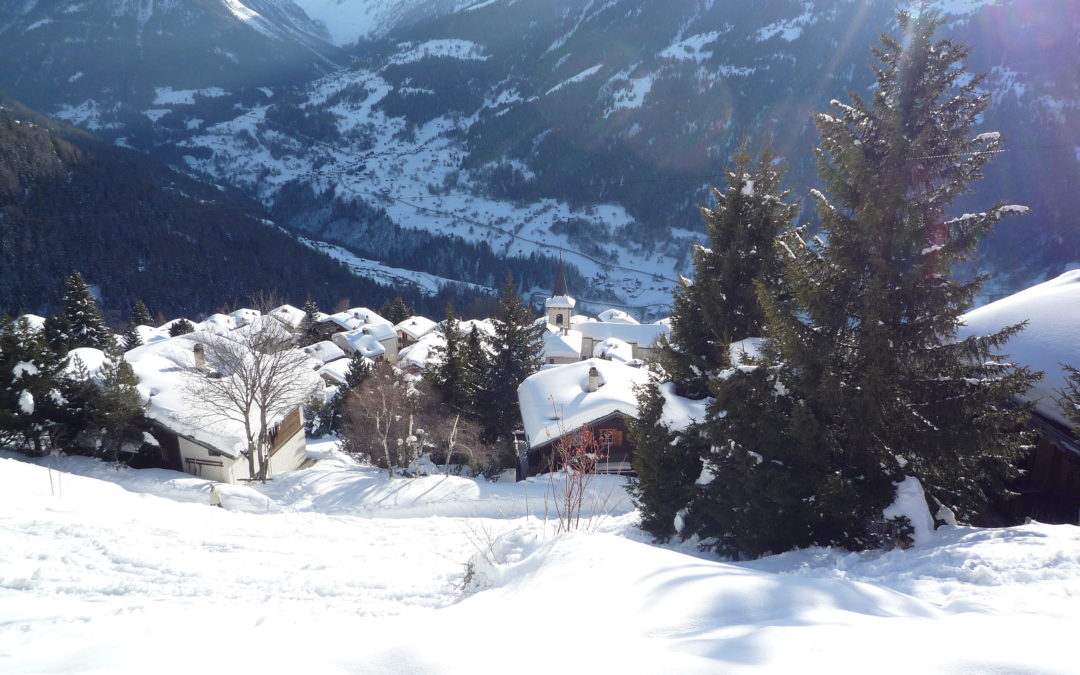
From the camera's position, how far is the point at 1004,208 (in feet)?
25.1

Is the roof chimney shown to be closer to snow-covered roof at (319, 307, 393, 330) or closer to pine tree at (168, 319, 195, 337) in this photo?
snow-covered roof at (319, 307, 393, 330)

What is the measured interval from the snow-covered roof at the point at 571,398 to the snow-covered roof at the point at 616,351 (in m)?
22.3

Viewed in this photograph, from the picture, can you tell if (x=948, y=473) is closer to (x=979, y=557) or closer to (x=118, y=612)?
(x=979, y=557)

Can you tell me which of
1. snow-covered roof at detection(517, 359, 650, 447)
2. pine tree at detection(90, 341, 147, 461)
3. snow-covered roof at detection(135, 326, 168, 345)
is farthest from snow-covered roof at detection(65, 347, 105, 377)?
snow-covered roof at detection(135, 326, 168, 345)

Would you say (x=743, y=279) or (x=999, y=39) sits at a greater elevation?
(x=999, y=39)

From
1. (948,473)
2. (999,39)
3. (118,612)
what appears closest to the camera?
(118,612)

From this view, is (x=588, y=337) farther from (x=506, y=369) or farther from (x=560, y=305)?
(x=506, y=369)

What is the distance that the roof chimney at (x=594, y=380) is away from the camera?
23.7 m

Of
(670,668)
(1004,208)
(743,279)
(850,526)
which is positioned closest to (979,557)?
(850,526)

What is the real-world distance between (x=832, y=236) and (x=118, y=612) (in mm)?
11419

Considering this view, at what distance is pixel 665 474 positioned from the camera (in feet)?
36.8

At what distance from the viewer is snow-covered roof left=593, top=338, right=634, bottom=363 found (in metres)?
49.0

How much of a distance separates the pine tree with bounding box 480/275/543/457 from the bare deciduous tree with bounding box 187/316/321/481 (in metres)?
9.05

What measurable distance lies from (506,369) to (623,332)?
3374 cm
